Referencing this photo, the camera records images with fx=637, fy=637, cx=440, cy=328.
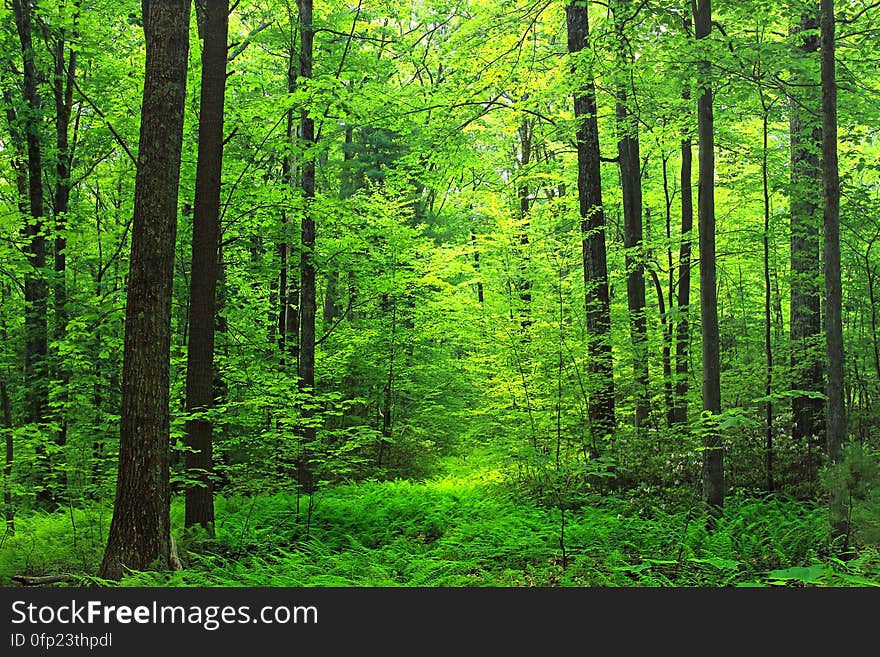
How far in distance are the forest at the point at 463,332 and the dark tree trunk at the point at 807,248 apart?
2.5 inches

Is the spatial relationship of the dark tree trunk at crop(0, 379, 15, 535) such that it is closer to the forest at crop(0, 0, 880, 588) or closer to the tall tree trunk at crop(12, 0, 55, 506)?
the forest at crop(0, 0, 880, 588)

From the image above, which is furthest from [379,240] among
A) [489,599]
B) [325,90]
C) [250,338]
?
[489,599]

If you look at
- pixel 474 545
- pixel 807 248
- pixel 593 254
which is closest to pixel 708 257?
pixel 593 254

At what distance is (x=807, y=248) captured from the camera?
32.4ft

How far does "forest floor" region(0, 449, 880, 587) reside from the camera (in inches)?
227

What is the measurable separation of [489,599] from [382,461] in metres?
10.6

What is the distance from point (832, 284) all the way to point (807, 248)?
4239 millimetres

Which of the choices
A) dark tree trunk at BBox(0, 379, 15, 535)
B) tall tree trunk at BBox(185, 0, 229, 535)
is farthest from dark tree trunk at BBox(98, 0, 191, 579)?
dark tree trunk at BBox(0, 379, 15, 535)

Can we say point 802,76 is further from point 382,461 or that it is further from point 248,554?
point 382,461

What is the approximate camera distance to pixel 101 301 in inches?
351

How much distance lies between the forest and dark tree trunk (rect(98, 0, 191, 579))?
0.03 meters

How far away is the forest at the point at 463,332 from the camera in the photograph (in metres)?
6.27

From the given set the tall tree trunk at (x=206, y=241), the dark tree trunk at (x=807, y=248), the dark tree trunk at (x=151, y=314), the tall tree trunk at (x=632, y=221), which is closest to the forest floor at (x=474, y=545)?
the dark tree trunk at (x=151, y=314)

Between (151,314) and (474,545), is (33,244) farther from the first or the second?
(474,545)
